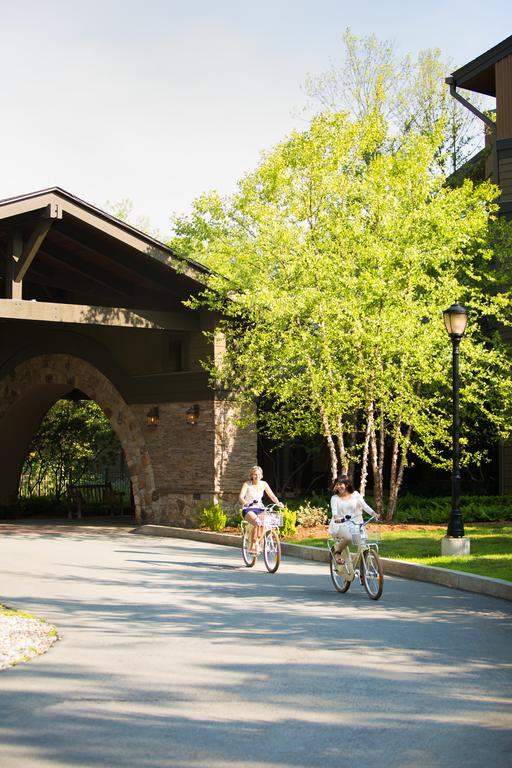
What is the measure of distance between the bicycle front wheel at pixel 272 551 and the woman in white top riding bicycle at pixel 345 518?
2285mm

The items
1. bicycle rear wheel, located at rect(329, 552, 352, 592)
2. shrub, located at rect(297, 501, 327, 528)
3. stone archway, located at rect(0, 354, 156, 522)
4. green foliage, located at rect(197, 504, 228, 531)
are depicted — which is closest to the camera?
bicycle rear wheel, located at rect(329, 552, 352, 592)

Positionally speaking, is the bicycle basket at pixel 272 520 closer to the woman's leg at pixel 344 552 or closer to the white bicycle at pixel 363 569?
the white bicycle at pixel 363 569

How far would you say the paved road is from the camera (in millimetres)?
5863

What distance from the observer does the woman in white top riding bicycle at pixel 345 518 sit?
43.5 feet

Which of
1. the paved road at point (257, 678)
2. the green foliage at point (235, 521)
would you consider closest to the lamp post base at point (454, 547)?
the paved road at point (257, 678)

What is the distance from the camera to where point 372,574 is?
12750mm

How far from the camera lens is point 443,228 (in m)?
22.8

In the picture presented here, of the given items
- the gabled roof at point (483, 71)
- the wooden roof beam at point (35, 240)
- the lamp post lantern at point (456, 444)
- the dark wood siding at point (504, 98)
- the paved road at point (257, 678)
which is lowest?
the paved road at point (257, 678)

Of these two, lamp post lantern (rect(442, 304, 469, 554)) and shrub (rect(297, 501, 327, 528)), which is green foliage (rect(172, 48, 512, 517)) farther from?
lamp post lantern (rect(442, 304, 469, 554))

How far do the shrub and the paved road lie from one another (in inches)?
333

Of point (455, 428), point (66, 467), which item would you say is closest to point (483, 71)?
point (455, 428)

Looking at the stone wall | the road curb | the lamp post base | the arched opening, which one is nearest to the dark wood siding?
the stone wall

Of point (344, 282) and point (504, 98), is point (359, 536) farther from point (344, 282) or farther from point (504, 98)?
point (504, 98)

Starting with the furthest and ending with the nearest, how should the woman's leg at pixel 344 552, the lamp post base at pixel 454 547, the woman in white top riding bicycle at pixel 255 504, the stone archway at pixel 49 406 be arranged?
1. the stone archway at pixel 49 406
2. the lamp post base at pixel 454 547
3. the woman in white top riding bicycle at pixel 255 504
4. the woman's leg at pixel 344 552
